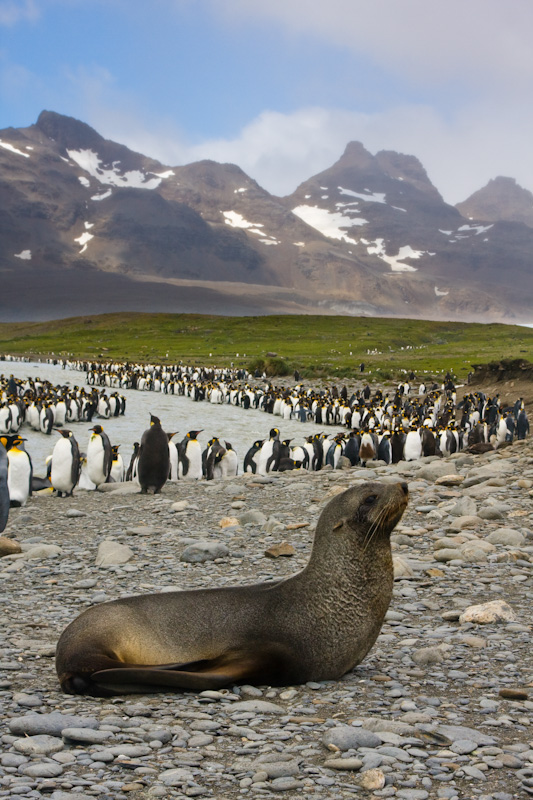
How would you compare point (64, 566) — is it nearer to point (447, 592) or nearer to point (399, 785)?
point (447, 592)

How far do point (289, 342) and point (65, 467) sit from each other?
234 feet

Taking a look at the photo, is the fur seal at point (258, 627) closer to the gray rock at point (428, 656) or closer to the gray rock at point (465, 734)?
the gray rock at point (428, 656)

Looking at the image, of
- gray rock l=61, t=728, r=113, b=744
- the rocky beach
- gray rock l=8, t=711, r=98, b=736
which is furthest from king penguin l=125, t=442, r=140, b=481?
gray rock l=61, t=728, r=113, b=744

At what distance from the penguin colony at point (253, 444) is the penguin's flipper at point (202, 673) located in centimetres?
625

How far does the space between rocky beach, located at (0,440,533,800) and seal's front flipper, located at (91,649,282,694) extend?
0.24ft

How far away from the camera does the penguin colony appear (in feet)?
45.9

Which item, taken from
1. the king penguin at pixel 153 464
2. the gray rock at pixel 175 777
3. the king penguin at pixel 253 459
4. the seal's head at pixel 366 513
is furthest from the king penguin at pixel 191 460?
the gray rock at pixel 175 777

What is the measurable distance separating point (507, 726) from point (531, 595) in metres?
2.77

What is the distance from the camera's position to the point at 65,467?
14133 millimetres

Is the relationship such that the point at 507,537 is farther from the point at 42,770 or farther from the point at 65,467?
the point at 65,467

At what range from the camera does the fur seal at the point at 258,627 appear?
164 inches

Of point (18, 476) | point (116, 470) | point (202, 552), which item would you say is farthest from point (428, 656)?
point (116, 470)

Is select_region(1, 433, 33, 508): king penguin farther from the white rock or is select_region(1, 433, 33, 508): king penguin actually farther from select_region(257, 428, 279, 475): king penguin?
the white rock

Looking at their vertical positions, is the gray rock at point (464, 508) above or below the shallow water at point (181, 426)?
above
